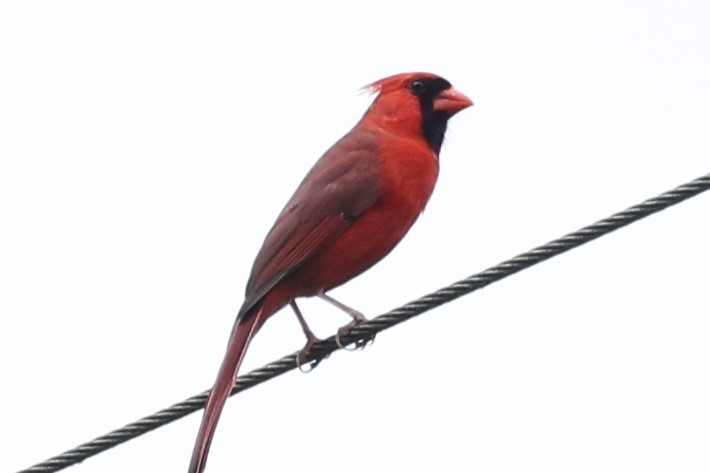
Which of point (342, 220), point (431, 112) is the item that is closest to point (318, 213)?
point (342, 220)

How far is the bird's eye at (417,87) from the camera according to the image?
6.09 meters

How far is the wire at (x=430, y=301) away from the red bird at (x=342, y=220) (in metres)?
0.46

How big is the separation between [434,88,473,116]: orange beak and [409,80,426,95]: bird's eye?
0.27 ft

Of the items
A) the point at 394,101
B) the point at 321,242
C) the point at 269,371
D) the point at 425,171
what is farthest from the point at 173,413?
the point at 394,101

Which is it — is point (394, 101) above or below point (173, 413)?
above

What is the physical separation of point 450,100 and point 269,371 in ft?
5.92

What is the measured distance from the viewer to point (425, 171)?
5.64 meters

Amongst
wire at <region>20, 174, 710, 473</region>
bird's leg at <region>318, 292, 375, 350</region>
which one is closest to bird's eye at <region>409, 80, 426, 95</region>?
bird's leg at <region>318, 292, 375, 350</region>

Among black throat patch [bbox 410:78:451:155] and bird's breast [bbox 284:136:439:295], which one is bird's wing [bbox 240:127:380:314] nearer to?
bird's breast [bbox 284:136:439:295]

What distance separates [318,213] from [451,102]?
2.53 feet

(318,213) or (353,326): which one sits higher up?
(318,213)

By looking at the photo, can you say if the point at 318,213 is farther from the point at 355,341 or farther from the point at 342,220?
the point at 355,341

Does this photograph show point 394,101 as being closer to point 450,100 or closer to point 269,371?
point 450,100

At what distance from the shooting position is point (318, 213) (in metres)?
5.58
